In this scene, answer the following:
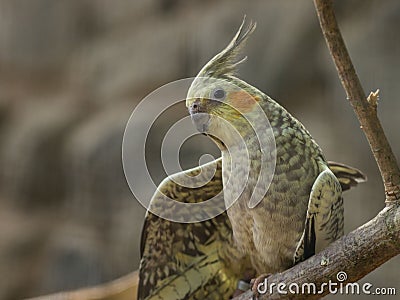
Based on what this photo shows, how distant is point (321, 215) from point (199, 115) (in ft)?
0.68

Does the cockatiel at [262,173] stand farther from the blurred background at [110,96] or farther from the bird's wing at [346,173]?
the blurred background at [110,96]

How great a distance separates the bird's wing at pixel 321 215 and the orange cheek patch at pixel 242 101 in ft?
0.42

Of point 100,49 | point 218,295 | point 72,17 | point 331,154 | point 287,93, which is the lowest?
point 218,295

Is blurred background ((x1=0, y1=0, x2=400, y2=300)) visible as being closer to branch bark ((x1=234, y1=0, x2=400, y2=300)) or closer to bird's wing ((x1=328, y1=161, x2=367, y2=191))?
bird's wing ((x1=328, y1=161, x2=367, y2=191))

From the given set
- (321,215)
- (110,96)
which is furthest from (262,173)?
(110,96)

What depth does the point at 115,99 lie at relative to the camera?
2.23 metres

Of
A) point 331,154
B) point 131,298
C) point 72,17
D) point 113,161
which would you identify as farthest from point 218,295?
point 72,17

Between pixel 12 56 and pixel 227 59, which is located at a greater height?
pixel 12 56

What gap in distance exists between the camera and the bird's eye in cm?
83

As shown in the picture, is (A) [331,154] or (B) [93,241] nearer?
(A) [331,154]

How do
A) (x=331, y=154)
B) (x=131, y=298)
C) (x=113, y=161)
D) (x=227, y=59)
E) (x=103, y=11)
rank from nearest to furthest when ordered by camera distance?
(x=227, y=59) < (x=131, y=298) < (x=331, y=154) < (x=113, y=161) < (x=103, y=11)

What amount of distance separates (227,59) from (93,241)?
4.68ft

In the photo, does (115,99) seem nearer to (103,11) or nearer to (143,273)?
(103,11)

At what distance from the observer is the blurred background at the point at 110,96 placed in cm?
179
